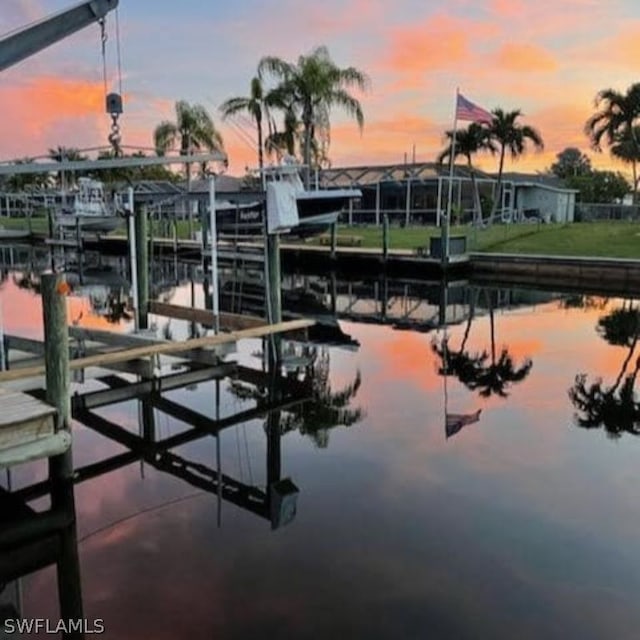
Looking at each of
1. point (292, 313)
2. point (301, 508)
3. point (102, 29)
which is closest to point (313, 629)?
point (301, 508)

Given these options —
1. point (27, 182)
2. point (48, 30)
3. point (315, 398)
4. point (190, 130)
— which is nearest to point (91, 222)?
point (190, 130)

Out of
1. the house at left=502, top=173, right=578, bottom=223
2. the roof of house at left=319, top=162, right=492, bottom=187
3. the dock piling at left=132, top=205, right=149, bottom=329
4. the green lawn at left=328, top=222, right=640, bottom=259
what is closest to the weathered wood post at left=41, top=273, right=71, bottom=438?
the dock piling at left=132, top=205, right=149, bottom=329

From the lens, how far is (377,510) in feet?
17.0

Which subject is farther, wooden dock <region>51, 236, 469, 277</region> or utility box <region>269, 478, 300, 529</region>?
wooden dock <region>51, 236, 469, 277</region>

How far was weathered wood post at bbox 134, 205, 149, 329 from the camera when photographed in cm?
995

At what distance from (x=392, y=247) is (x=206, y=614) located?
742 inches

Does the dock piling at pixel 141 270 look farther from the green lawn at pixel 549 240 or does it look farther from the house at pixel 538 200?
the house at pixel 538 200

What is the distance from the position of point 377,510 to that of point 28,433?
2688 mm

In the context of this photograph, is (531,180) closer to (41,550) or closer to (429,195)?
(429,195)

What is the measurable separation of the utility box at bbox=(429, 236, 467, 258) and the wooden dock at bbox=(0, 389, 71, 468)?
1490 centimetres

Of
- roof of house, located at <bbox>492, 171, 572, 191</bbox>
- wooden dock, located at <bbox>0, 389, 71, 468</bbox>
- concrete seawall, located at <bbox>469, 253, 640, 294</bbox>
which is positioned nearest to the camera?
wooden dock, located at <bbox>0, 389, 71, 468</bbox>

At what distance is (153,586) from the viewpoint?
13.6ft

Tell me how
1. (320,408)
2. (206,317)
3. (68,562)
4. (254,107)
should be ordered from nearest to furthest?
(68,562) < (320,408) < (206,317) < (254,107)

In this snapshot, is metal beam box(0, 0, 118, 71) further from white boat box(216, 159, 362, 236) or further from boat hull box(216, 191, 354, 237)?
boat hull box(216, 191, 354, 237)
